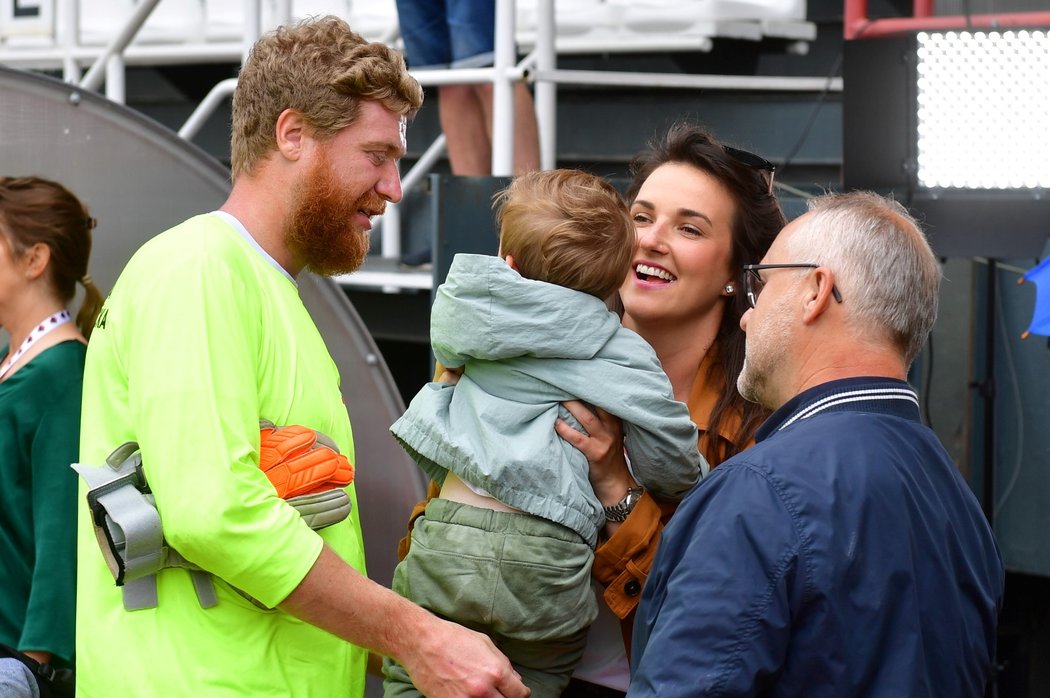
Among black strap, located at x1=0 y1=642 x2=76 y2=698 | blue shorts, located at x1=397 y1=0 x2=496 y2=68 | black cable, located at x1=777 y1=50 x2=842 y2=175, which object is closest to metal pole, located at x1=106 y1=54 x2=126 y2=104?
blue shorts, located at x1=397 y1=0 x2=496 y2=68

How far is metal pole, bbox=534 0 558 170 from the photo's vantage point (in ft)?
15.0

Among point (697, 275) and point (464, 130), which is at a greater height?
point (464, 130)

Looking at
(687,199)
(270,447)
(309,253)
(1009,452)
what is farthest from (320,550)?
(1009,452)

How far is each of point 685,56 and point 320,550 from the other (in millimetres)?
4566

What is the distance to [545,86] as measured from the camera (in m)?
4.61

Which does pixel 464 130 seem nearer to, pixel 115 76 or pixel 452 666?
pixel 115 76

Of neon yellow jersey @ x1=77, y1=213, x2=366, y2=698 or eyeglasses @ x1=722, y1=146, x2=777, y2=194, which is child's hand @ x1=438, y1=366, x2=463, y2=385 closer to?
neon yellow jersey @ x1=77, y1=213, x2=366, y2=698

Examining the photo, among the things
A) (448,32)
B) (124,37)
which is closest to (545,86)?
(448,32)

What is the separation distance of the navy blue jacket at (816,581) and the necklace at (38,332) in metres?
1.89

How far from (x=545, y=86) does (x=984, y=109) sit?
5.64 ft

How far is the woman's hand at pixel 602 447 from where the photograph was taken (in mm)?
2303

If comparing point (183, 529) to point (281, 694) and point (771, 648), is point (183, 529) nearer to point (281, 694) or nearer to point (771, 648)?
point (281, 694)

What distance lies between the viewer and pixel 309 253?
232cm

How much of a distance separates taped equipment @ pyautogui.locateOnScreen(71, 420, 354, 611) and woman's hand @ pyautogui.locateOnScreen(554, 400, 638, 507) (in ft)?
1.36
